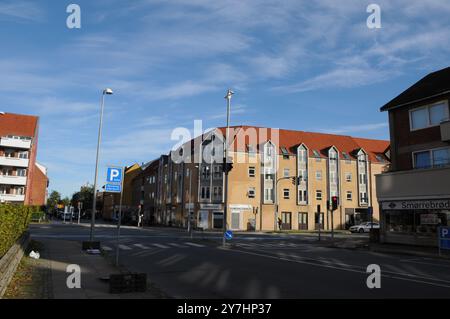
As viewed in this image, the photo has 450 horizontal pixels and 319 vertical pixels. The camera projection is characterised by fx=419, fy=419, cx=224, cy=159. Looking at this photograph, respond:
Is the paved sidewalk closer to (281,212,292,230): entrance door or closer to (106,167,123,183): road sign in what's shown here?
(106,167,123,183): road sign

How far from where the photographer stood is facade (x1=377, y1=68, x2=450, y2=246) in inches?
942

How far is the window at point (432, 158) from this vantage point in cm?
2464

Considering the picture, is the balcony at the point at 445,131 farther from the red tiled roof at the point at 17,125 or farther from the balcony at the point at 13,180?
the red tiled roof at the point at 17,125

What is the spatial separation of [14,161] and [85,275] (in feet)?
209

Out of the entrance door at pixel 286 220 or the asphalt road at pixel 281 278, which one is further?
the entrance door at pixel 286 220

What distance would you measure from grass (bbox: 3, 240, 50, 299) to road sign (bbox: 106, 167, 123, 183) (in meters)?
3.41

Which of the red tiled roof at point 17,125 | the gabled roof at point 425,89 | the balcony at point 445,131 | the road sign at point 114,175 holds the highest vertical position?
the red tiled roof at point 17,125

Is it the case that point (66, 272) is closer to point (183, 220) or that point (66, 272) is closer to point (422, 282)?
point (422, 282)

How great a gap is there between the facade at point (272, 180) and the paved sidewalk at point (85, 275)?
130ft

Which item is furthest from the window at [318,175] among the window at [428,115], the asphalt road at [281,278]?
the asphalt road at [281,278]

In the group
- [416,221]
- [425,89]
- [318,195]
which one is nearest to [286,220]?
[318,195]
